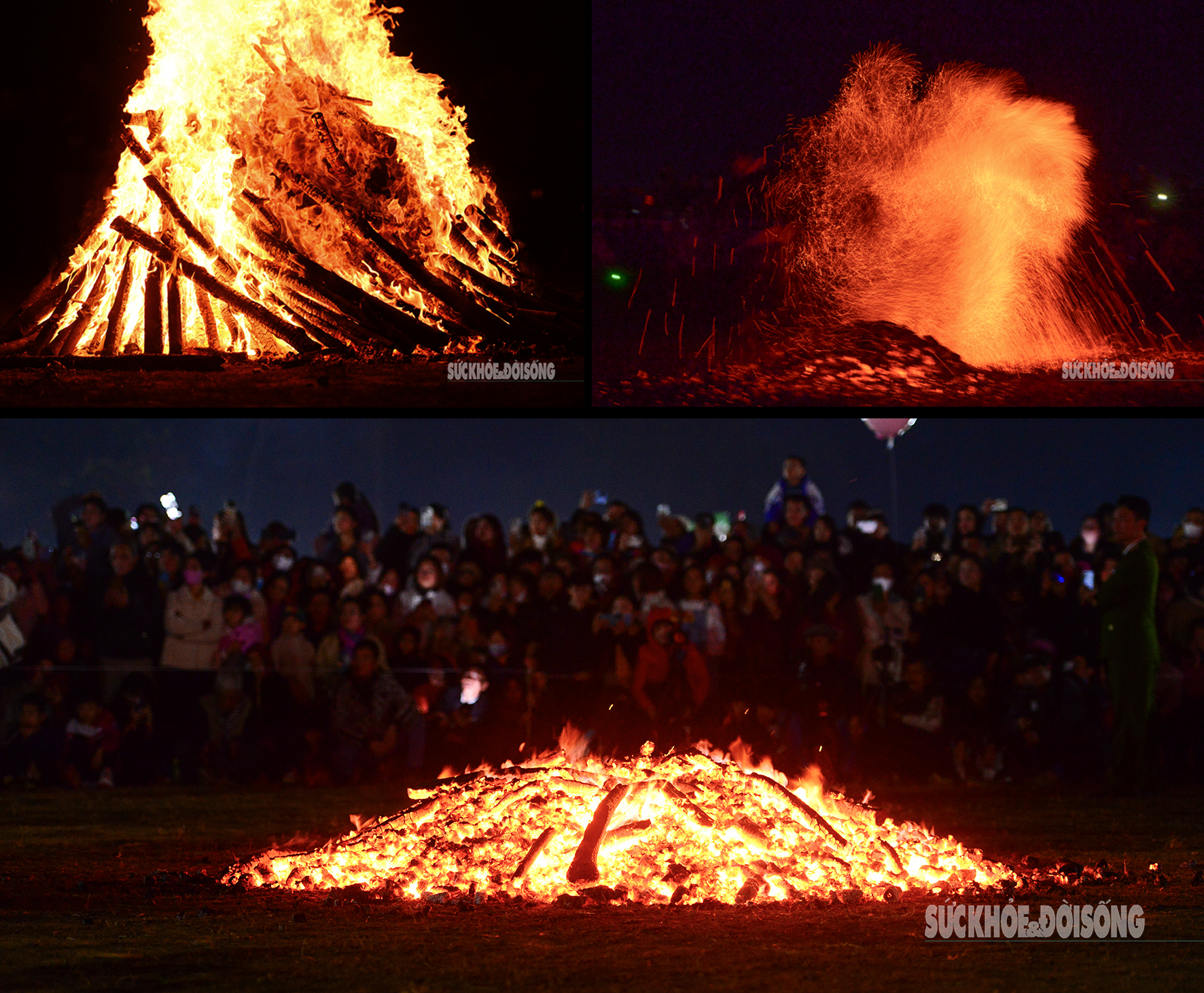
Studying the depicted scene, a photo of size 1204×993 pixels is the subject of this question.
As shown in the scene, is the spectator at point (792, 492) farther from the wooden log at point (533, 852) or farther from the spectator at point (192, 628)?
the wooden log at point (533, 852)

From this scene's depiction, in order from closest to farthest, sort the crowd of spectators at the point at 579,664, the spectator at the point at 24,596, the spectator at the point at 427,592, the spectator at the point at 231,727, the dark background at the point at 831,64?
the dark background at the point at 831,64 < the crowd of spectators at the point at 579,664 < the spectator at the point at 231,727 < the spectator at the point at 24,596 < the spectator at the point at 427,592

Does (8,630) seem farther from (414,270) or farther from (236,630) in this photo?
(414,270)

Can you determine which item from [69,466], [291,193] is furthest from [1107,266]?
[69,466]

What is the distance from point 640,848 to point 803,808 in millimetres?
732

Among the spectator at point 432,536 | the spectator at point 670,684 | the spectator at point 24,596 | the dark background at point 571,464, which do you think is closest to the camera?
the spectator at point 670,684

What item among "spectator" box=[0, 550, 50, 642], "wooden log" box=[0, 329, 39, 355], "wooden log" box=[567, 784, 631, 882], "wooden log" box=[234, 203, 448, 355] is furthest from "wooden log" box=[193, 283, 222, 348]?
"spectator" box=[0, 550, 50, 642]

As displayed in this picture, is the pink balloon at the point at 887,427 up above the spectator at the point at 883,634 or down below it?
above

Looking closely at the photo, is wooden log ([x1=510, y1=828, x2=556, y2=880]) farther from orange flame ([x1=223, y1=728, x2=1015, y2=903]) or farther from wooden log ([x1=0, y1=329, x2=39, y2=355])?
wooden log ([x1=0, y1=329, x2=39, y2=355])

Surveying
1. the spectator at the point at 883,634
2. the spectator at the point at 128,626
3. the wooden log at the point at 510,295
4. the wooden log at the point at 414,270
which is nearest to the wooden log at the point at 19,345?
the wooden log at the point at 414,270

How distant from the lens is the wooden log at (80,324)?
722 cm

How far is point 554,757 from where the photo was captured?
7.62 meters

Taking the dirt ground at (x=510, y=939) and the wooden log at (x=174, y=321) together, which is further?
the wooden log at (x=174, y=321)

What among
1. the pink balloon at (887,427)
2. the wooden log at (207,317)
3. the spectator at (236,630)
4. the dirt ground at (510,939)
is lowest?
the dirt ground at (510,939)

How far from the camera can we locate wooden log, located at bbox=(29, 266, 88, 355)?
23.8ft
